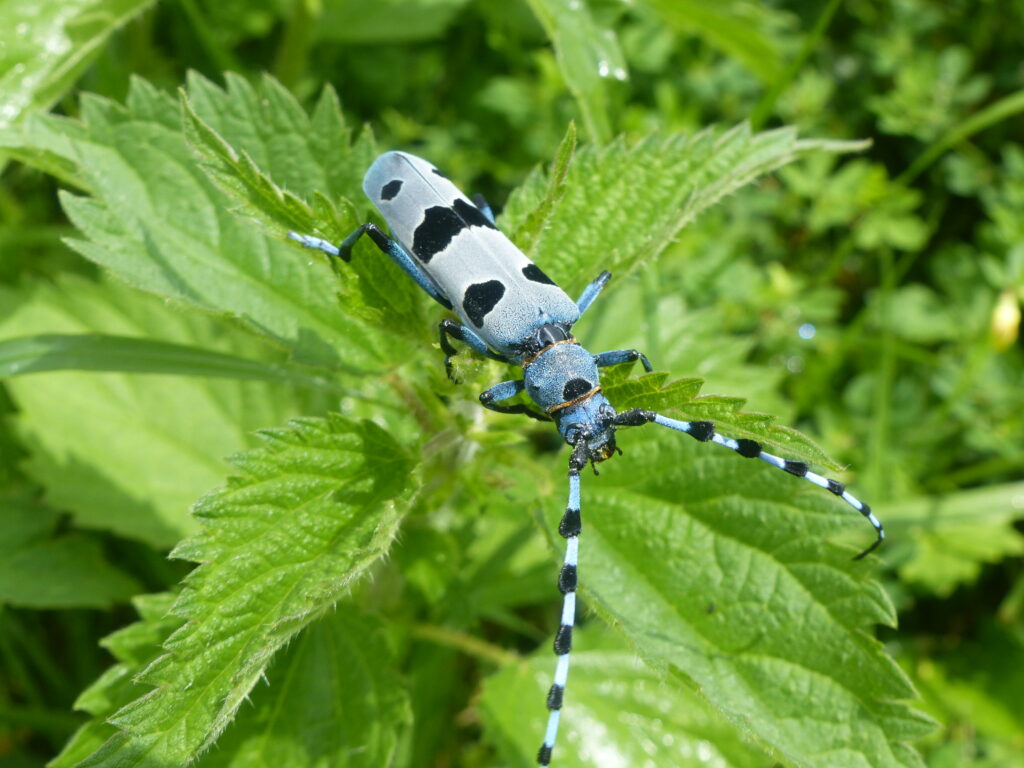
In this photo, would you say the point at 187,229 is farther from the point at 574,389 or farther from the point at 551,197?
the point at 574,389

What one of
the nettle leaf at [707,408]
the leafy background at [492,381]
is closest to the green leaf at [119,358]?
the leafy background at [492,381]

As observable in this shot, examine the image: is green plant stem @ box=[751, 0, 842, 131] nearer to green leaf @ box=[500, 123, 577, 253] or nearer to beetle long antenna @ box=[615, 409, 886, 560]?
green leaf @ box=[500, 123, 577, 253]

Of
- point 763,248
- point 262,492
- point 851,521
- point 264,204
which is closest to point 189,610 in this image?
point 262,492

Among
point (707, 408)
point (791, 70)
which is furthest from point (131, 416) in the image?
point (791, 70)

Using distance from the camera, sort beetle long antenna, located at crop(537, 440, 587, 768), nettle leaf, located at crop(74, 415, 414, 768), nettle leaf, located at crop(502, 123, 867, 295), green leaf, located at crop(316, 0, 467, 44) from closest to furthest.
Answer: nettle leaf, located at crop(74, 415, 414, 768) → beetle long antenna, located at crop(537, 440, 587, 768) → nettle leaf, located at crop(502, 123, 867, 295) → green leaf, located at crop(316, 0, 467, 44)

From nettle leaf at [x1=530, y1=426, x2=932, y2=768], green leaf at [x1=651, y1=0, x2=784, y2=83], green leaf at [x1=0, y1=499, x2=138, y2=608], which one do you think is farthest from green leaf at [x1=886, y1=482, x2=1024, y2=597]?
green leaf at [x1=0, y1=499, x2=138, y2=608]

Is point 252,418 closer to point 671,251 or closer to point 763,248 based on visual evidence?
point 671,251
